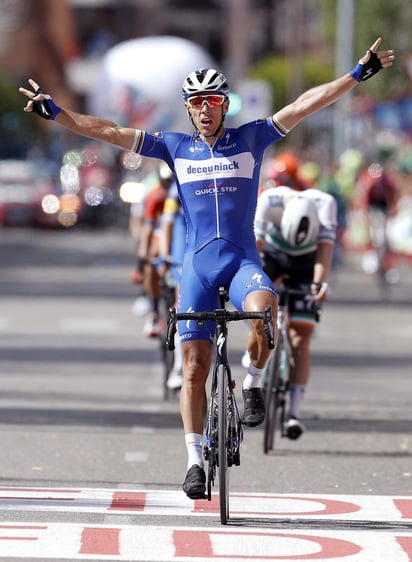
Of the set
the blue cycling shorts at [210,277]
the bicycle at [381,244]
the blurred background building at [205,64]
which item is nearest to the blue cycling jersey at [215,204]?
the blue cycling shorts at [210,277]

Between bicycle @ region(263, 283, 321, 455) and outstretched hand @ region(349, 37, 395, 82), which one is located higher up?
outstretched hand @ region(349, 37, 395, 82)

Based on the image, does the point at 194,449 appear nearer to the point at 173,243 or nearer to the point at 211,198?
the point at 211,198

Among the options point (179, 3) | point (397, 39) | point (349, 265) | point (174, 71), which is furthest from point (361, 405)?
point (179, 3)

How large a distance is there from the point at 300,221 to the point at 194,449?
2919 mm

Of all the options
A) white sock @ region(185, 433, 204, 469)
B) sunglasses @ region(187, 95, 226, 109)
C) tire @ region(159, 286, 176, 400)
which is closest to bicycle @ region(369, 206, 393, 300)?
tire @ region(159, 286, 176, 400)

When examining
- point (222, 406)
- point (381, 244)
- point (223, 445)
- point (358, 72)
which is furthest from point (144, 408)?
point (381, 244)

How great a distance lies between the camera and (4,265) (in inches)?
1316

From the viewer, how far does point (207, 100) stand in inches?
358

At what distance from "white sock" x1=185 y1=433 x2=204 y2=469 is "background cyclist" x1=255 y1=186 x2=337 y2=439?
256cm

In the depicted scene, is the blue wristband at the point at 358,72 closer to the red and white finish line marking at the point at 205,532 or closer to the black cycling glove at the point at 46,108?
the black cycling glove at the point at 46,108

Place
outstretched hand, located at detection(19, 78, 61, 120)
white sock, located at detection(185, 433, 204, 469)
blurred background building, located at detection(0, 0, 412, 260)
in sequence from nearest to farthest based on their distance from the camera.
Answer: white sock, located at detection(185, 433, 204, 469) < outstretched hand, located at detection(19, 78, 61, 120) < blurred background building, located at detection(0, 0, 412, 260)

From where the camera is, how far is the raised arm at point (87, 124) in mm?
9188

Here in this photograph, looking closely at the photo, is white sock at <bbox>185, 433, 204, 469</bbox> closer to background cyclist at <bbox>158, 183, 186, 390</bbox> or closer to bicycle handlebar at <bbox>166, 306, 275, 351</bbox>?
bicycle handlebar at <bbox>166, 306, 275, 351</bbox>

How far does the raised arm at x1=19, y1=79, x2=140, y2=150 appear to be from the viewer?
30.1 ft
